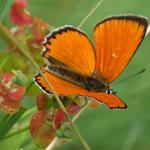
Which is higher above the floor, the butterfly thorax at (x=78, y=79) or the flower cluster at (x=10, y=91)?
the flower cluster at (x=10, y=91)

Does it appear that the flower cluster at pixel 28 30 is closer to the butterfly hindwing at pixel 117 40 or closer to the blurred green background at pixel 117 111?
the butterfly hindwing at pixel 117 40

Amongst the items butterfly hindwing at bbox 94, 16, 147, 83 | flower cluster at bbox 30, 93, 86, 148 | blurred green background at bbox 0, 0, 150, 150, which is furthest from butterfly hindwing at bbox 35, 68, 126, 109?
blurred green background at bbox 0, 0, 150, 150

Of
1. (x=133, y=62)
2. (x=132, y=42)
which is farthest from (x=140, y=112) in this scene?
(x=132, y=42)

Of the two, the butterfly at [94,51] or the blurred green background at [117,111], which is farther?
the blurred green background at [117,111]

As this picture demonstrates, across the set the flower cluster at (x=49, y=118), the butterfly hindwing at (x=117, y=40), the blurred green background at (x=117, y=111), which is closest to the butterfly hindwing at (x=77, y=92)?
the flower cluster at (x=49, y=118)

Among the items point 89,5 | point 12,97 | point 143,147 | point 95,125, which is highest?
point 12,97

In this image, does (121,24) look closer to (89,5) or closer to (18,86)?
(18,86)
